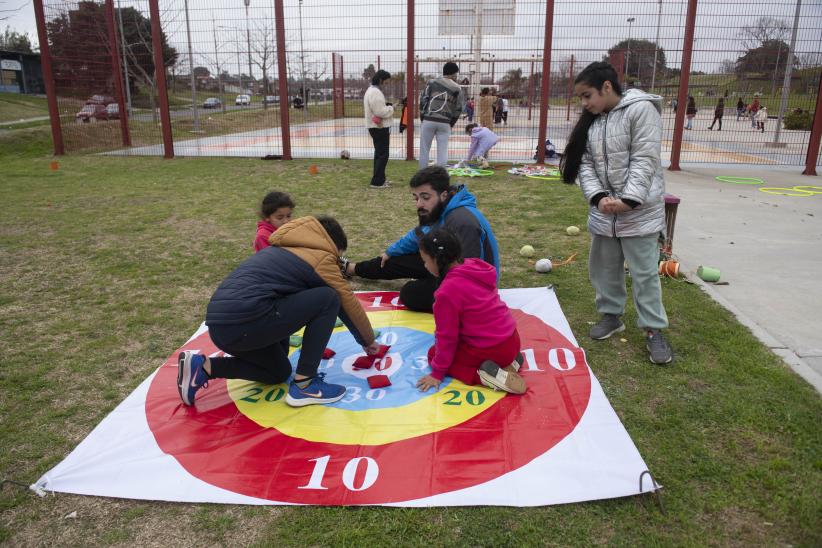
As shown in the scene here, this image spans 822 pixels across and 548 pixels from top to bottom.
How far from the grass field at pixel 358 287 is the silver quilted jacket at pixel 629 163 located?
898 mm

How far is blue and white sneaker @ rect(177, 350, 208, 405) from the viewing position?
335 centimetres

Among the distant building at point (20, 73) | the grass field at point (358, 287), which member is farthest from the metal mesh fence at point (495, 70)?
the distant building at point (20, 73)

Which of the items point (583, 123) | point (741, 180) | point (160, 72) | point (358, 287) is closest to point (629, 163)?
point (583, 123)

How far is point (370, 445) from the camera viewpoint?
9.87 feet

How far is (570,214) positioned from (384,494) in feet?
19.9

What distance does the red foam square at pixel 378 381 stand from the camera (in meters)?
3.61

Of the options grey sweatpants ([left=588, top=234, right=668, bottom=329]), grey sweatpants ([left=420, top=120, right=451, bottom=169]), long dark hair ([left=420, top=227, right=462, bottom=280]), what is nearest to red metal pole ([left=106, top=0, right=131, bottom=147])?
grey sweatpants ([left=420, top=120, right=451, bottom=169])

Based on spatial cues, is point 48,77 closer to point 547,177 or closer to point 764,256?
point 547,177

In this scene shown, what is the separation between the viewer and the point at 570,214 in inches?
314

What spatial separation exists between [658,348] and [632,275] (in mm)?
511

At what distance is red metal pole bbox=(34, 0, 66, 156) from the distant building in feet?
105

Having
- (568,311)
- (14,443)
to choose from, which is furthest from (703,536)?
(14,443)

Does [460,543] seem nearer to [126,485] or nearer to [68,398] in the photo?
[126,485]

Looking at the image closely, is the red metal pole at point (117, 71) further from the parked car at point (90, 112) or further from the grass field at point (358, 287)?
the grass field at point (358, 287)
